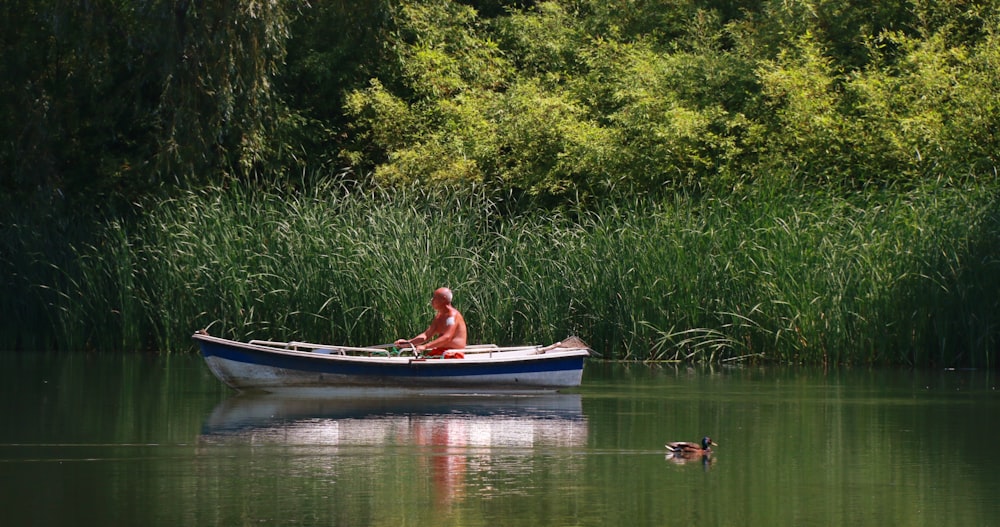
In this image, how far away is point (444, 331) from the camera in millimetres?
16562

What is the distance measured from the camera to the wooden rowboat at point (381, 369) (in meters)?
16.0

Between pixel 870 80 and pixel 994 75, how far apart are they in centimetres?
190

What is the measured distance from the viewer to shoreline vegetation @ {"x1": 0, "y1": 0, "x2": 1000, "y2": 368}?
801 inches

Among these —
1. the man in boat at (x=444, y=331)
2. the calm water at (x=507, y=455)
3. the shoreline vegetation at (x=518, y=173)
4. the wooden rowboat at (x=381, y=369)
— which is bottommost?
the calm water at (x=507, y=455)

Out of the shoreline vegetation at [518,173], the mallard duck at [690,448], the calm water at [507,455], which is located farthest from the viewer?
the shoreline vegetation at [518,173]

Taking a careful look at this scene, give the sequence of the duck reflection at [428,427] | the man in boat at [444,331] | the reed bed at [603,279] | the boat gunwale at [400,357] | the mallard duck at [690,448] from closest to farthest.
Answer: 1. the duck reflection at [428,427]
2. the mallard duck at [690,448]
3. the boat gunwale at [400,357]
4. the man in boat at [444,331]
5. the reed bed at [603,279]

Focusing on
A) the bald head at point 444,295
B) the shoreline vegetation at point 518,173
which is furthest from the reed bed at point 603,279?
the bald head at point 444,295

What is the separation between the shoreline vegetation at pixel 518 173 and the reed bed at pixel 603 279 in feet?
0.13

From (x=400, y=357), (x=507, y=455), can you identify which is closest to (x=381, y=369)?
(x=400, y=357)

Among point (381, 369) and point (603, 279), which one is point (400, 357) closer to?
point (381, 369)

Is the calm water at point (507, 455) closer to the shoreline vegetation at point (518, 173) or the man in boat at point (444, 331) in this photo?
the man in boat at point (444, 331)

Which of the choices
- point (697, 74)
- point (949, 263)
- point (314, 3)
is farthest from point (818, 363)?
point (314, 3)

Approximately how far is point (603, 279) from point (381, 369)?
5625 mm

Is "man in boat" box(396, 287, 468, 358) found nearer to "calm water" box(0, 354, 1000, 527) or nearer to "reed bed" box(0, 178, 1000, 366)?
"calm water" box(0, 354, 1000, 527)
